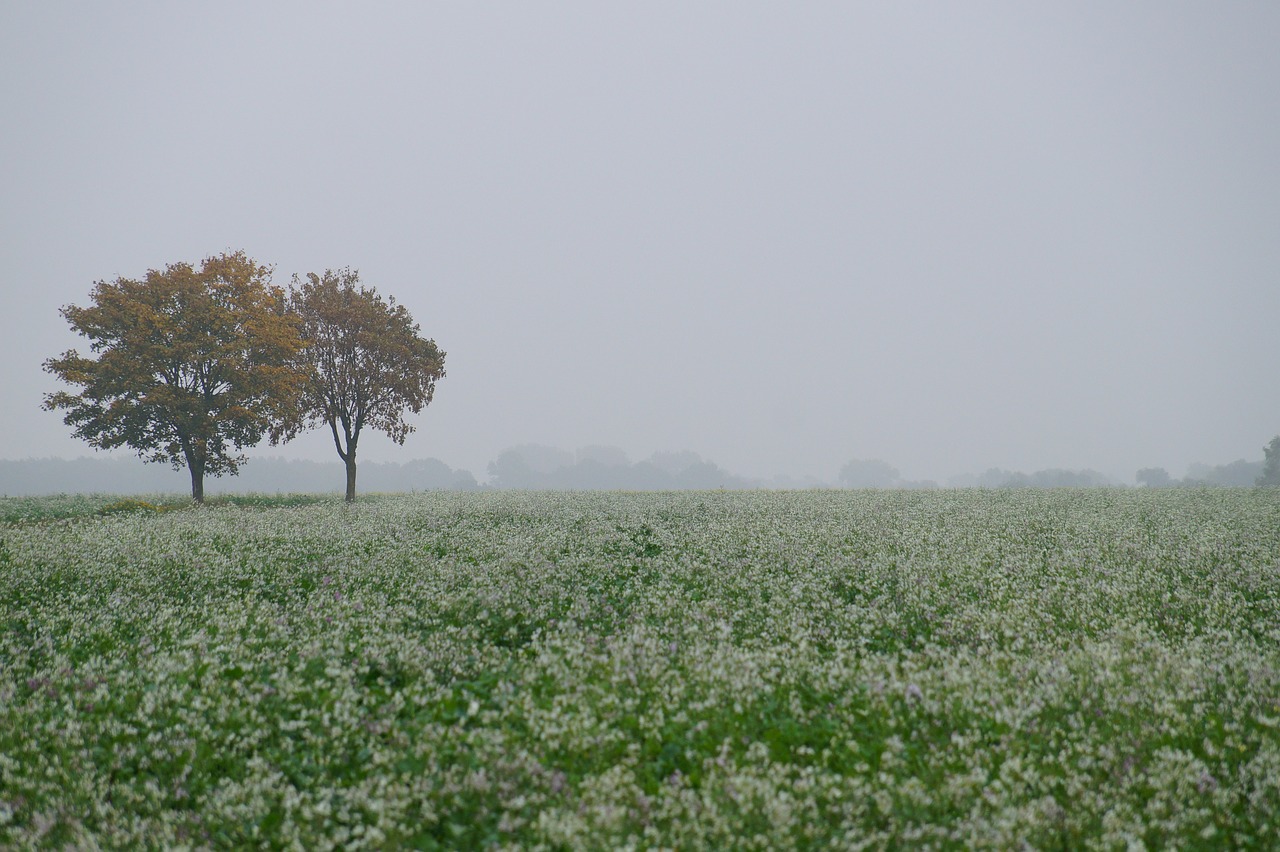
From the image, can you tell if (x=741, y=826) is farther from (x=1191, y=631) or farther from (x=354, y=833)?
(x=1191, y=631)

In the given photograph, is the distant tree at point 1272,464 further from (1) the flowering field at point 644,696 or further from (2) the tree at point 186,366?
(2) the tree at point 186,366

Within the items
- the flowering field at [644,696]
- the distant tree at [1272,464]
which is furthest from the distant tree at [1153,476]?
the flowering field at [644,696]

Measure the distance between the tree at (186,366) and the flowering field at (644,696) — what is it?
60.5 feet

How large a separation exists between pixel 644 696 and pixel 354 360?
33462mm

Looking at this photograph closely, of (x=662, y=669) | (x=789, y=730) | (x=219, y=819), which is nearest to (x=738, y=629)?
(x=662, y=669)

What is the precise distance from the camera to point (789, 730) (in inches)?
317

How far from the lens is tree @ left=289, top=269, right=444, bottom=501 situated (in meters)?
37.2

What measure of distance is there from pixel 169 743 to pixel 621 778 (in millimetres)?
5478

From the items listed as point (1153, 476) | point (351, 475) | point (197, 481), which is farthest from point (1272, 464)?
point (197, 481)

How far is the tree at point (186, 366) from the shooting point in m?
32.1

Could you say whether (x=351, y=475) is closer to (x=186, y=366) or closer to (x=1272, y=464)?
(x=186, y=366)

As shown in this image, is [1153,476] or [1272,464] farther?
[1153,476]

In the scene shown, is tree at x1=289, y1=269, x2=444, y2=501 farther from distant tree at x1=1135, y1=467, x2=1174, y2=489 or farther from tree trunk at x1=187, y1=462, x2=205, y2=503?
distant tree at x1=1135, y1=467, x2=1174, y2=489

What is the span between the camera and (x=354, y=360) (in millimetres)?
37562
